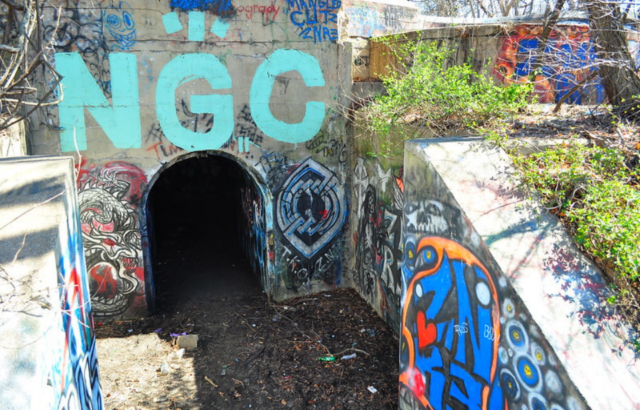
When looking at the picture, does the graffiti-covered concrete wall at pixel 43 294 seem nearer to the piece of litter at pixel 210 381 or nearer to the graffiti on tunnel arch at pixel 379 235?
the piece of litter at pixel 210 381

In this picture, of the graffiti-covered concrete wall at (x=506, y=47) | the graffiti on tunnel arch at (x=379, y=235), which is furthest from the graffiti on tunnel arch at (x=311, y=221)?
the graffiti-covered concrete wall at (x=506, y=47)

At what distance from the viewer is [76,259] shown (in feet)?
13.0

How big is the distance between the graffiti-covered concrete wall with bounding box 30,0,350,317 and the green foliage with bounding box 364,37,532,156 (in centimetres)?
150

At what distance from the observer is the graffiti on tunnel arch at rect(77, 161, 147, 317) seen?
6961mm

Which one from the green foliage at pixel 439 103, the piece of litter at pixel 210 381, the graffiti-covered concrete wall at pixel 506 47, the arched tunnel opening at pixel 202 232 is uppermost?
the graffiti-covered concrete wall at pixel 506 47

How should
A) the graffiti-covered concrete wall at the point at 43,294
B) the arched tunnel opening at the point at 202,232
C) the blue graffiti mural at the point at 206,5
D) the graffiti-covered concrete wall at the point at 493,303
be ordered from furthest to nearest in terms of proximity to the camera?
the arched tunnel opening at the point at 202,232 < the blue graffiti mural at the point at 206,5 < the graffiti-covered concrete wall at the point at 493,303 < the graffiti-covered concrete wall at the point at 43,294

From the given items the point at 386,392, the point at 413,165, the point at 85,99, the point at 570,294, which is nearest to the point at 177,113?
the point at 85,99

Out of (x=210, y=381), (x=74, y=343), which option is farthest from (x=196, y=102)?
(x=74, y=343)

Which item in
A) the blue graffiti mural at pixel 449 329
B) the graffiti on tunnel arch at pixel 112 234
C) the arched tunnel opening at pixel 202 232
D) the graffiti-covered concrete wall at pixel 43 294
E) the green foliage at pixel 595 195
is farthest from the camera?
the arched tunnel opening at pixel 202 232

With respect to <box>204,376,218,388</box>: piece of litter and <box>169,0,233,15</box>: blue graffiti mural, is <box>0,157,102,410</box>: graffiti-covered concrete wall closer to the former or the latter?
<box>204,376,218,388</box>: piece of litter

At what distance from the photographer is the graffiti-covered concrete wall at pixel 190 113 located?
669 centimetres

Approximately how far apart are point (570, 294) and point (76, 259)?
3931 millimetres

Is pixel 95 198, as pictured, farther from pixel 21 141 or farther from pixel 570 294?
pixel 570 294

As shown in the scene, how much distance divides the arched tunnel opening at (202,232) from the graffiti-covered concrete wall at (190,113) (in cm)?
65
